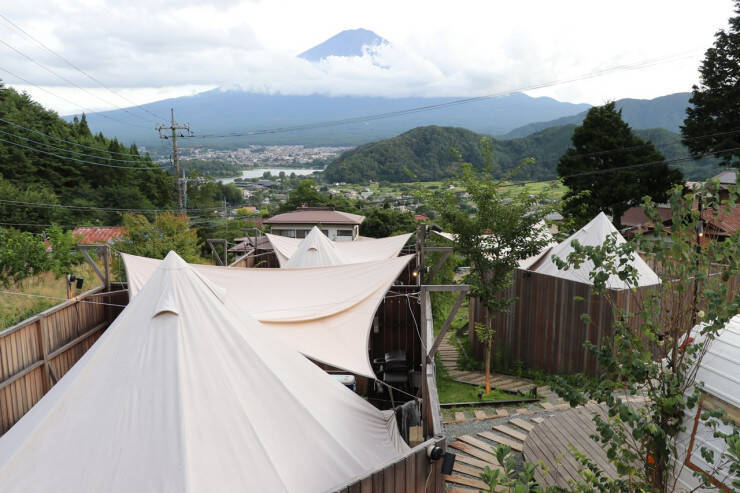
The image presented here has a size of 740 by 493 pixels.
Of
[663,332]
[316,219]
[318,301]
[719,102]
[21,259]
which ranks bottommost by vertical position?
[316,219]

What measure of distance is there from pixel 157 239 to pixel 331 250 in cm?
863

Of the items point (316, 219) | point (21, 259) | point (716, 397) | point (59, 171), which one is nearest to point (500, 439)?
point (716, 397)

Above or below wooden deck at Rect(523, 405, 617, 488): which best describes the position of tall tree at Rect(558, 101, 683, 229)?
above

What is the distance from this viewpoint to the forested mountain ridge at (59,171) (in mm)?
32969

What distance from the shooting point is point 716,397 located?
3951 millimetres

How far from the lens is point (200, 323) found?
416 centimetres

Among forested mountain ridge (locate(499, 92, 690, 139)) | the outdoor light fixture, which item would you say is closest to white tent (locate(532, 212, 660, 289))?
the outdoor light fixture

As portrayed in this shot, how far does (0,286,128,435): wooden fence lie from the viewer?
658 centimetres

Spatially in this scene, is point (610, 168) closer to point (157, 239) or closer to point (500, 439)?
point (157, 239)

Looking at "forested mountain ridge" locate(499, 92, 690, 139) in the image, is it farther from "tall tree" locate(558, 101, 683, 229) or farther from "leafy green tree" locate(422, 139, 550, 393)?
"leafy green tree" locate(422, 139, 550, 393)

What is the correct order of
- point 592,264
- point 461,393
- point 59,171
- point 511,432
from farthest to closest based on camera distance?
point 59,171 → point 592,264 → point 461,393 → point 511,432

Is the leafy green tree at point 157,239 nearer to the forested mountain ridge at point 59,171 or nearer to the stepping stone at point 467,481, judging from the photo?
the stepping stone at point 467,481

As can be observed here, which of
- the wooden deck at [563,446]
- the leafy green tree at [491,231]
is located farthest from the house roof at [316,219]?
the wooden deck at [563,446]

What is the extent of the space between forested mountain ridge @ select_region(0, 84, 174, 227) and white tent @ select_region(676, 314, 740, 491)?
119 feet
